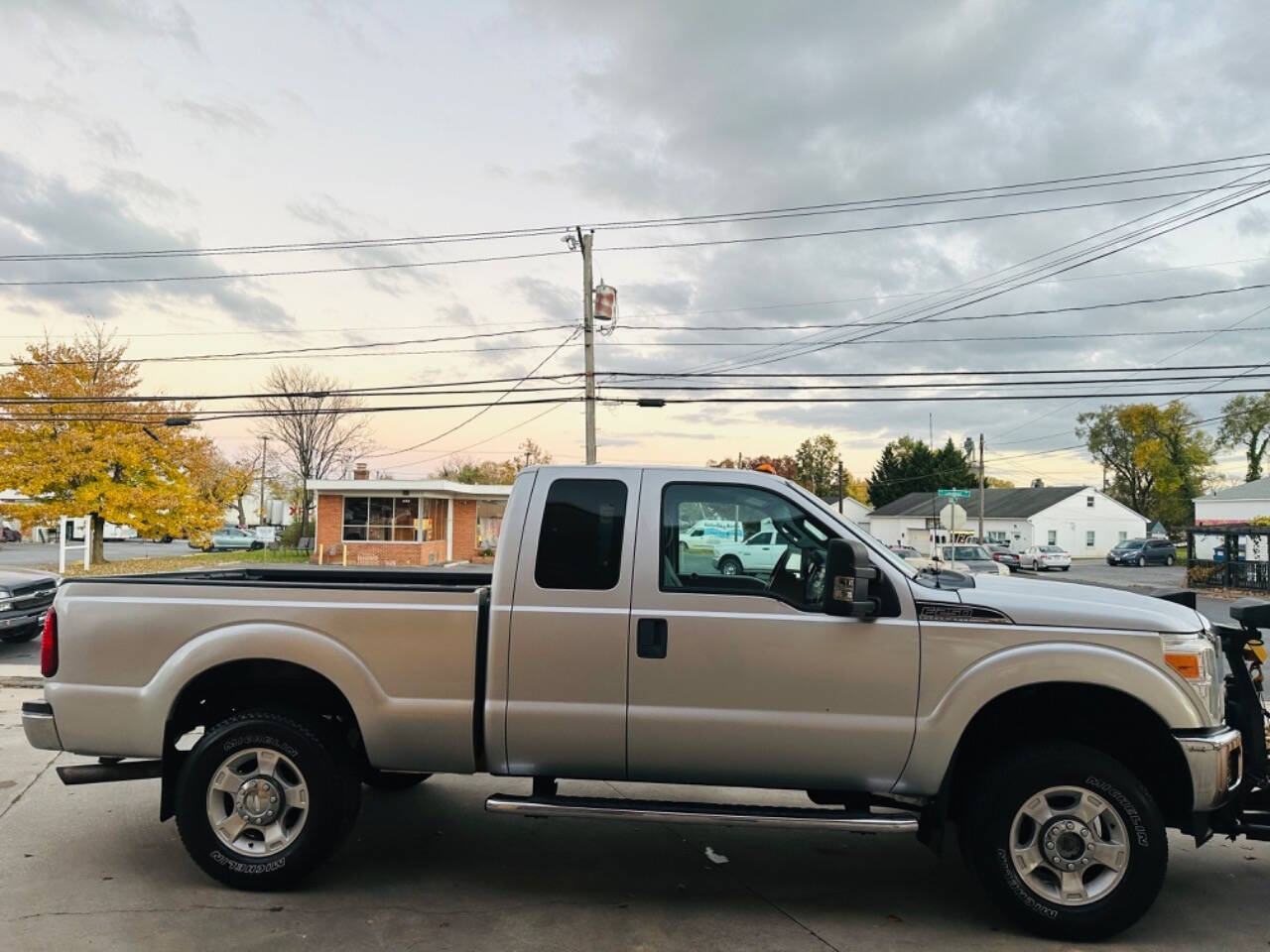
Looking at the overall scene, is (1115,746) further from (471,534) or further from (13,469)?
(471,534)

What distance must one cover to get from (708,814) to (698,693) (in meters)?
0.51

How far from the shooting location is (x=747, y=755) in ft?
12.9

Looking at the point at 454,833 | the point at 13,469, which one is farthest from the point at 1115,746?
the point at 13,469

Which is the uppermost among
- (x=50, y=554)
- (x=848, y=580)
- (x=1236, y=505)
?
(x=1236, y=505)

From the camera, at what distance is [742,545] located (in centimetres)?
418

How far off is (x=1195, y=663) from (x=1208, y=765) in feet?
1.35

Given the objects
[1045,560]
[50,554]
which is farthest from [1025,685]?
[50,554]

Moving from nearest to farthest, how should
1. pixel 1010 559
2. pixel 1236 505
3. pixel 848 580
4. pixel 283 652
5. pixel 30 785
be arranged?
pixel 848 580 → pixel 283 652 → pixel 30 785 → pixel 1010 559 → pixel 1236 505

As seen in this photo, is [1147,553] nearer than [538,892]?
No

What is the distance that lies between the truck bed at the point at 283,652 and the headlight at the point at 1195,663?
9.81 ft

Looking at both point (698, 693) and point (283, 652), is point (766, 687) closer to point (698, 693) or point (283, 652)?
point (698, 693)

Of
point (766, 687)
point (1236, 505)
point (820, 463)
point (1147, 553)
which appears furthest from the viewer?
point (820, 463)

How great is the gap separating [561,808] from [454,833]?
1444 mm

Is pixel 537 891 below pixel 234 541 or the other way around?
below
